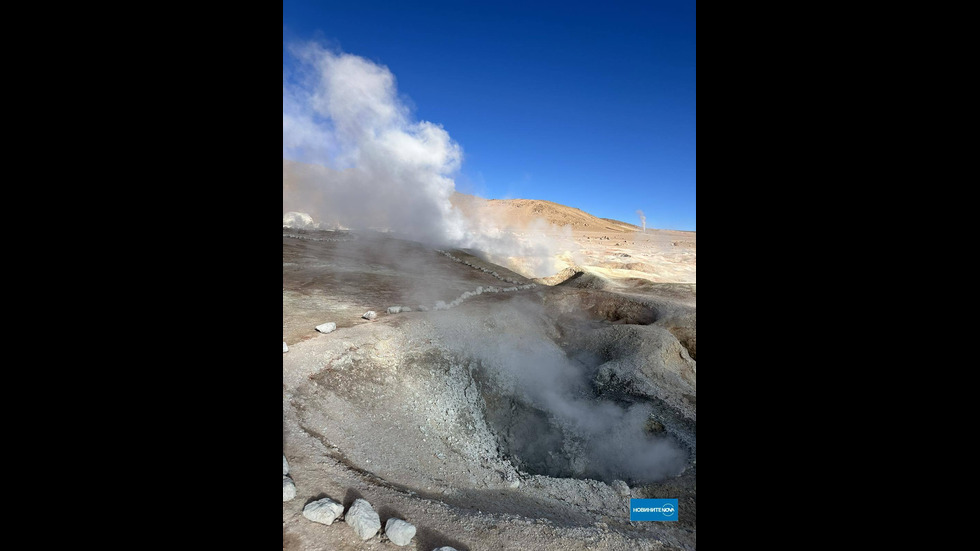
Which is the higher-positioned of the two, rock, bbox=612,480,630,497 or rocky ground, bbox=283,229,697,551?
rocky ground, bbox=283,229,697,551

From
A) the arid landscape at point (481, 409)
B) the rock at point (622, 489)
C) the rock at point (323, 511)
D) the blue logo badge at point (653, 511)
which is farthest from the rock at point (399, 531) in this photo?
the rock at point (622, 489)

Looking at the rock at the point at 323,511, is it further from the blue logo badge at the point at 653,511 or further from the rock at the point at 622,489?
the rock at the point at 622,489

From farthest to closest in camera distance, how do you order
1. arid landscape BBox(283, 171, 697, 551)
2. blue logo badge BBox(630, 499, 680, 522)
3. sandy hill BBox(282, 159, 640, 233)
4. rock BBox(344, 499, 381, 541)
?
sandy hill BBox(282, 159, 640, 233)
blue logo badge BBox(630, 499, 680, 522)
arid landscape BBox(283, 171, 697, 551)
rock BBox(344, 499, 381, 541)

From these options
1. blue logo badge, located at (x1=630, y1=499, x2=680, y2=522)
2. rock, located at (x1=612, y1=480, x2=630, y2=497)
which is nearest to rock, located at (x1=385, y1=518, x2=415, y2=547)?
blue logo badge, located at (x1=630, y1=499, x2=680, y2=522)

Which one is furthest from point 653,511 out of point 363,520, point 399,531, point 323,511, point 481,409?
point 481,409

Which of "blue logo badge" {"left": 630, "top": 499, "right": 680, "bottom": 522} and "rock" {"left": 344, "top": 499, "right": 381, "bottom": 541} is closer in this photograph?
"rock" {"left": 344, "top": 499, "right": 381, "bottom": 541}

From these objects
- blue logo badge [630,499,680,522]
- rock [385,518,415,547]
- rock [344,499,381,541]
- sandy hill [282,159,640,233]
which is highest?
sandy hill [282,159,640,233]

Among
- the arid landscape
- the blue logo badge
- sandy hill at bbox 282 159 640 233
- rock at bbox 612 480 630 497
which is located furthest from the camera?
sandy hill at bbox 282 159 640 233

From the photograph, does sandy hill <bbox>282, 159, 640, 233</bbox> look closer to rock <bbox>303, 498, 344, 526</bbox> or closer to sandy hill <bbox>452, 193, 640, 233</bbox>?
sandy hill <bbox>452, 193, 640, 233</bbox>
